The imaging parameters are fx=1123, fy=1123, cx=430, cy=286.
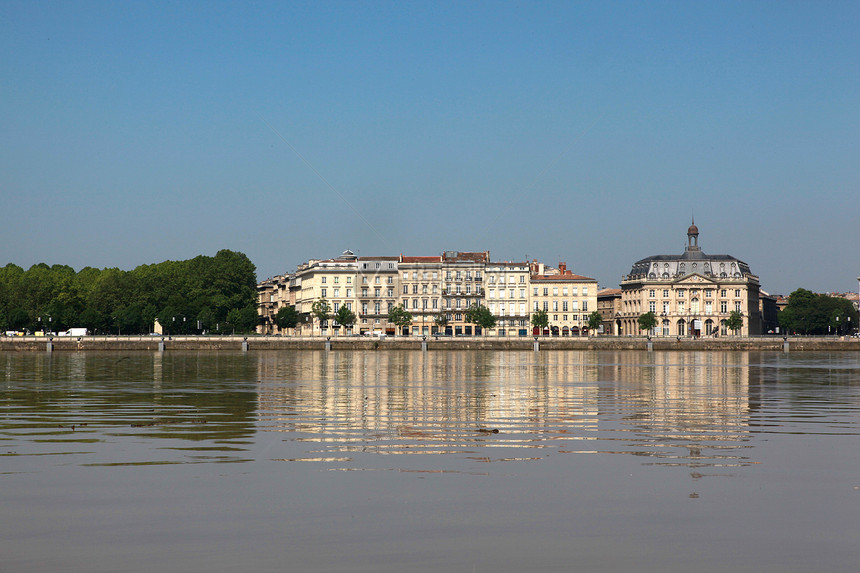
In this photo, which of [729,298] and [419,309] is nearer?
[419,309]

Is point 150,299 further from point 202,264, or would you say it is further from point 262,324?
point 262,324

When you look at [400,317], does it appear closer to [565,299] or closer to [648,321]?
[565,299]

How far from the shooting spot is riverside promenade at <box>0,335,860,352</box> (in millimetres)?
102750

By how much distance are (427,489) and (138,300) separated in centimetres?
12125

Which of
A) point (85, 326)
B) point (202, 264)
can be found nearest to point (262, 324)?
point (202, 264)

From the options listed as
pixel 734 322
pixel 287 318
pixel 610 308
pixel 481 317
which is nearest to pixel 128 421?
pixel 481 317

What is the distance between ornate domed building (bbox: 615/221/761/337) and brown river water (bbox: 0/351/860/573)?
14818 centimetres

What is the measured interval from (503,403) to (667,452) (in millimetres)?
10814

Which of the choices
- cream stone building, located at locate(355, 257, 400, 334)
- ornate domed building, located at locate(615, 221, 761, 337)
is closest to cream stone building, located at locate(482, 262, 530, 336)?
cream stone building, located at locate(355, 257, 400, 334)

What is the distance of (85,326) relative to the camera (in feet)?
408

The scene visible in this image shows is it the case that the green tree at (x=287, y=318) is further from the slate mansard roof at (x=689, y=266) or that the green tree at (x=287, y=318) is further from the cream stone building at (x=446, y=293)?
the slate mansard roof at (x=689, y=266)

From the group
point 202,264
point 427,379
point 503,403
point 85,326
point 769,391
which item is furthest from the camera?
point 202,264

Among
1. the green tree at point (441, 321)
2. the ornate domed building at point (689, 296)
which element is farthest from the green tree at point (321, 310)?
the ornate domed building at point (689, 296)

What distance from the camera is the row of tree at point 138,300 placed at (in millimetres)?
123875
